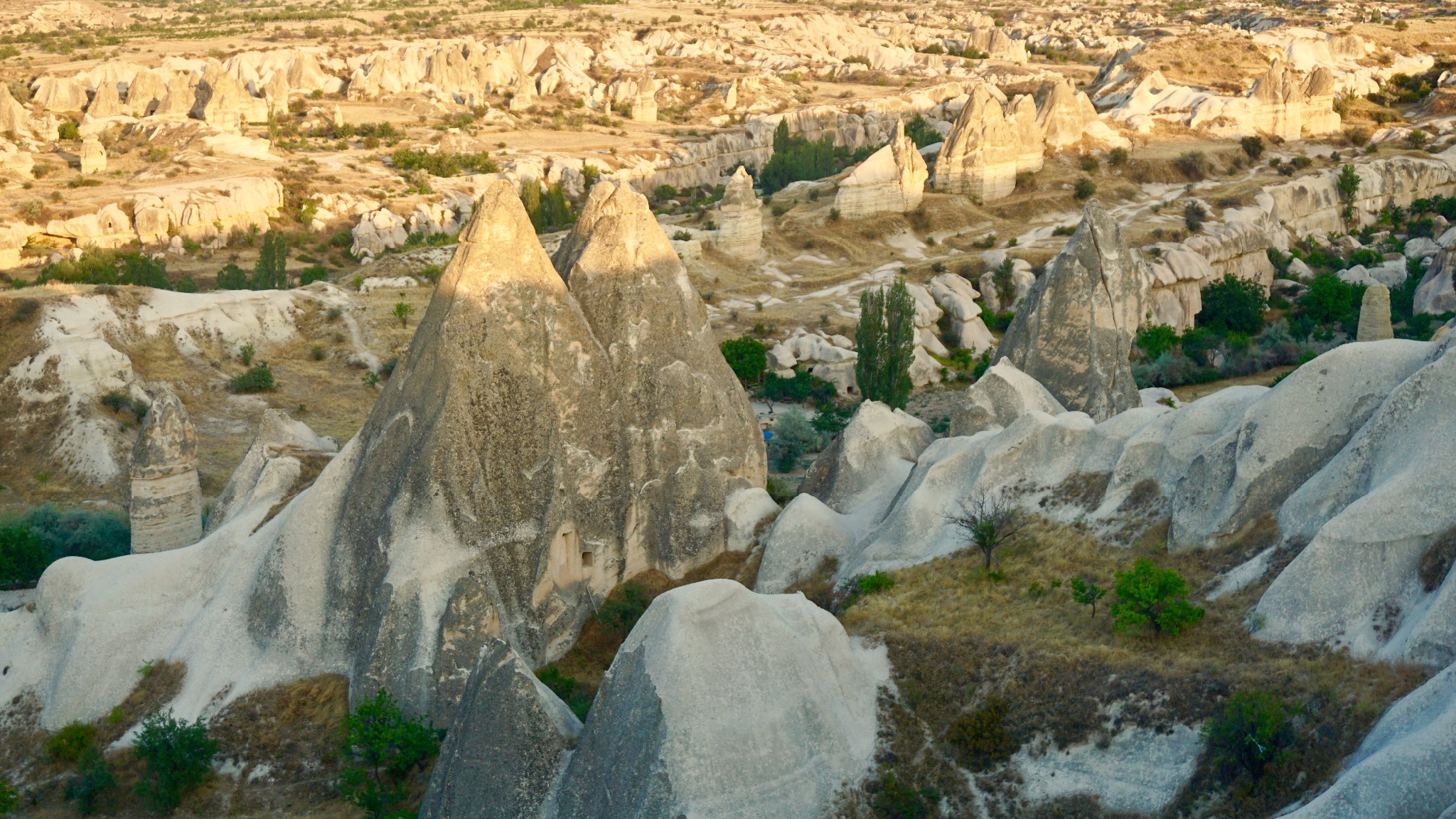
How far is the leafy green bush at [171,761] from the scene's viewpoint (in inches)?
706

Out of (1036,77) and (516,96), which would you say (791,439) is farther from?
(1036,77)

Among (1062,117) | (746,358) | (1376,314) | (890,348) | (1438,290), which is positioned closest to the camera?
(1376,314)

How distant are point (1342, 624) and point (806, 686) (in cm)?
640

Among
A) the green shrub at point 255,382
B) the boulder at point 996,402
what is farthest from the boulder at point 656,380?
the green shrub at point 255,382

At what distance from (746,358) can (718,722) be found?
1181 inches

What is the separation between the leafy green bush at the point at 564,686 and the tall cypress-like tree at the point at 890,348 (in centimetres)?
1951

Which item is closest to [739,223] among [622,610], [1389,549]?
[622,610]

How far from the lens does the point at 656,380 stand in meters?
22.7

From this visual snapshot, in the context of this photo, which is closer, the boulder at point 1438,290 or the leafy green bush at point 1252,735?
the leafy green bush at point 1252,735

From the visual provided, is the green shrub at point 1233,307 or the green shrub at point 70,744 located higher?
the green shrub at point 70,744

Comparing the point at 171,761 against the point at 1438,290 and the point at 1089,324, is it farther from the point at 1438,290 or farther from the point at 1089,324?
the point at 1438,290

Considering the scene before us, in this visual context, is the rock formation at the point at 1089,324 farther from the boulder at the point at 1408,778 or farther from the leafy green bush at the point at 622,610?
the boulder at the point at 1408,778

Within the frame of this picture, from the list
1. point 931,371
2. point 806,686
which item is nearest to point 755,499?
point 806,686

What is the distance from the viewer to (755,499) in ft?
78.1
